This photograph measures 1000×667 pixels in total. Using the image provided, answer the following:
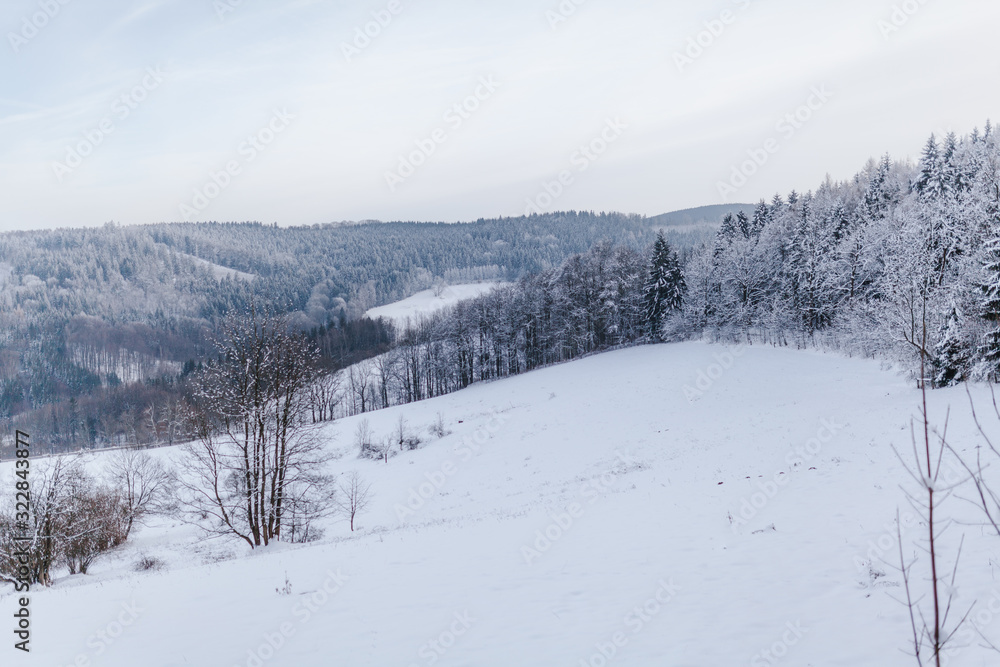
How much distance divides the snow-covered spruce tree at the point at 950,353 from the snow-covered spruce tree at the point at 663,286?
3283 cm

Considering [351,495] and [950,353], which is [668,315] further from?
[351,495]

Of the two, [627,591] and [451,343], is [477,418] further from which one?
[627,591]

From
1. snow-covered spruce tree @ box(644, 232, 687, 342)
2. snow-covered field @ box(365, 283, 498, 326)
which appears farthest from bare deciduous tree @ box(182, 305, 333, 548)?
snow-covered field @ box(365, 283, 498, 326)

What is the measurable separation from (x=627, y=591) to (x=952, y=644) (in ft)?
Answer: 13.2

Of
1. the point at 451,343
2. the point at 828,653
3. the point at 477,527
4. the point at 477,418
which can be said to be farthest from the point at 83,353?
the point at 828,653

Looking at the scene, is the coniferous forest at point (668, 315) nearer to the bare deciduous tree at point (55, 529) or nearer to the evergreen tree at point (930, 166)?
the evergreen tree at point (930, 166)

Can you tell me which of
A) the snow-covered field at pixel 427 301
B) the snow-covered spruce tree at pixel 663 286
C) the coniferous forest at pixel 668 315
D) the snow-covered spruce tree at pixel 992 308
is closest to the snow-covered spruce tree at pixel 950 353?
the coniferous forest at pixel 668 315

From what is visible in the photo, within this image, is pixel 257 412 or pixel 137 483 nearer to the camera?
pixel 257 412

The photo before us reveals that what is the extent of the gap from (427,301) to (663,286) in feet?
323

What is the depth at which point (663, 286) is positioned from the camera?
55438 mm

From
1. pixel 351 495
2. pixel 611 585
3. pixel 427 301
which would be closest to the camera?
pixel 611 585

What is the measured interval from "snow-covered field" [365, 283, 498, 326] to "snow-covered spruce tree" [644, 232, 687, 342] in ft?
242

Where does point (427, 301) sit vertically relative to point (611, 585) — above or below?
above

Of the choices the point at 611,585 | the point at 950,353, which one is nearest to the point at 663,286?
the point at 950,353
